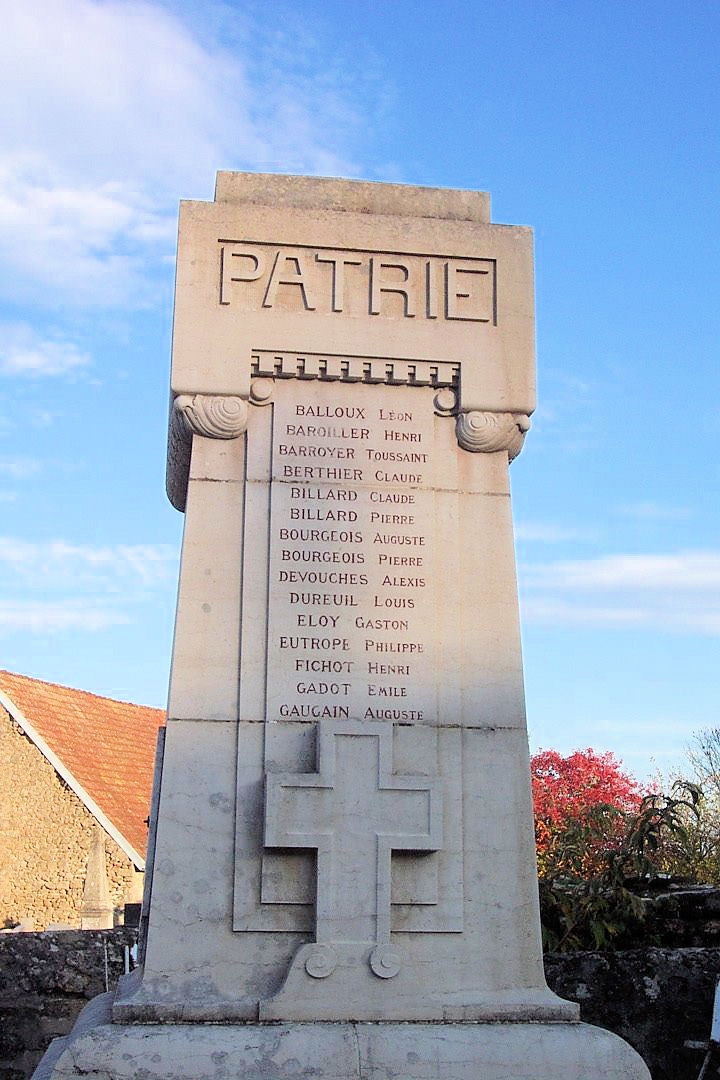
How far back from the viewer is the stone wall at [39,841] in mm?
22891

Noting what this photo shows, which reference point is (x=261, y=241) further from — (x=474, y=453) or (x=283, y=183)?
(x=474, y=453)

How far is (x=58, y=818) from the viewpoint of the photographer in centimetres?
2325

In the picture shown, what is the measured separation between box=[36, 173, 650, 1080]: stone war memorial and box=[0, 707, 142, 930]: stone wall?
58.9 feet

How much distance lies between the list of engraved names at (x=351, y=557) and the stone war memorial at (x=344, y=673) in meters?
0.01

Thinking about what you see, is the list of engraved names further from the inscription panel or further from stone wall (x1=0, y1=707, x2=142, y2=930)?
stone wall (x1=0, y1=707, x2=142, y2=930)

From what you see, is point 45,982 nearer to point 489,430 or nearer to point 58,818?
point 489,430

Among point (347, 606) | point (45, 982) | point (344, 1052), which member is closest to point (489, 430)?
point (347, 606)

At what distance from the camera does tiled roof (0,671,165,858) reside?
2356cm

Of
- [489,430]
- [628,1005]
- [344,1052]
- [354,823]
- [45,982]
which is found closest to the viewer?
[344,1052]

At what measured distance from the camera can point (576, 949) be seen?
7.14m

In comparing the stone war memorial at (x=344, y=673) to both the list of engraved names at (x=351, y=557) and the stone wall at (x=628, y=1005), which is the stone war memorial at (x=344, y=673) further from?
the stone wall at (x=628, y=1005)

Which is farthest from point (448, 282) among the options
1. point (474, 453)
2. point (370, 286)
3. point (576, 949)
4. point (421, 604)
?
point (576, 949)

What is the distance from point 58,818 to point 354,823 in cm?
1911

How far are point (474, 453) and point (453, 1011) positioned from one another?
250 centimetres
